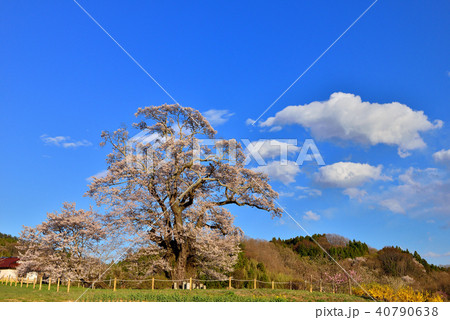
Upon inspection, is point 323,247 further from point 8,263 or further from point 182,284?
point 8,263

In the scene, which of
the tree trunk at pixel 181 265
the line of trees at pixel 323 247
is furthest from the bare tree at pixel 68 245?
the line of trees at pixel 323 247

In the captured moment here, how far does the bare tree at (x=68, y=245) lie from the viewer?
27.1 metres

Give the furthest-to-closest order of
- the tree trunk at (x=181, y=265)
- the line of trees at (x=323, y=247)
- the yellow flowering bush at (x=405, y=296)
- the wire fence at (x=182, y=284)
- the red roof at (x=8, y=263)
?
the line of trees at (x=323, y=247) < the red roof at (x=8, y=263) < the tree trunk at (x=181, y=265) < the wire fence at (x=182, y=284) < the yellow flowering bush at (x=405, y=296)

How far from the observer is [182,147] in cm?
2700

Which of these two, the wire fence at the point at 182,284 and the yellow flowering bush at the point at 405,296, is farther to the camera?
the wire fence at the point at 182,284

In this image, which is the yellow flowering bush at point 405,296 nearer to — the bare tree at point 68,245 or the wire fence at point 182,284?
the wire fence at point 182,284

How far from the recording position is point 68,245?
27.7 meters

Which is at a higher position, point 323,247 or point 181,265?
point 323,247

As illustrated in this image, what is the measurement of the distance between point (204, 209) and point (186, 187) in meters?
2.04

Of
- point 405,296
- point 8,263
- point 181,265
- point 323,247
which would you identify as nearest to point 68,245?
point 181,265

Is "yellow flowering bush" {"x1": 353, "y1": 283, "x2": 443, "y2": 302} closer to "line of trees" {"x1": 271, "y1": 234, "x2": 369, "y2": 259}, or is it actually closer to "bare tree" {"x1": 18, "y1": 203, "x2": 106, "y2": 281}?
"bare tree" {"x1": 18, "y1": 203, "x2": 106, "y2": 281}

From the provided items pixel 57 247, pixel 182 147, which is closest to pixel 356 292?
pixel 182 147

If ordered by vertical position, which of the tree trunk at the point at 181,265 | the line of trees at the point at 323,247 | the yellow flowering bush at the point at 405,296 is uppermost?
the line of trees at the point at 323,247

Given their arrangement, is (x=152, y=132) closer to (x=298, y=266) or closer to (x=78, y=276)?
(x=78, y=276)
